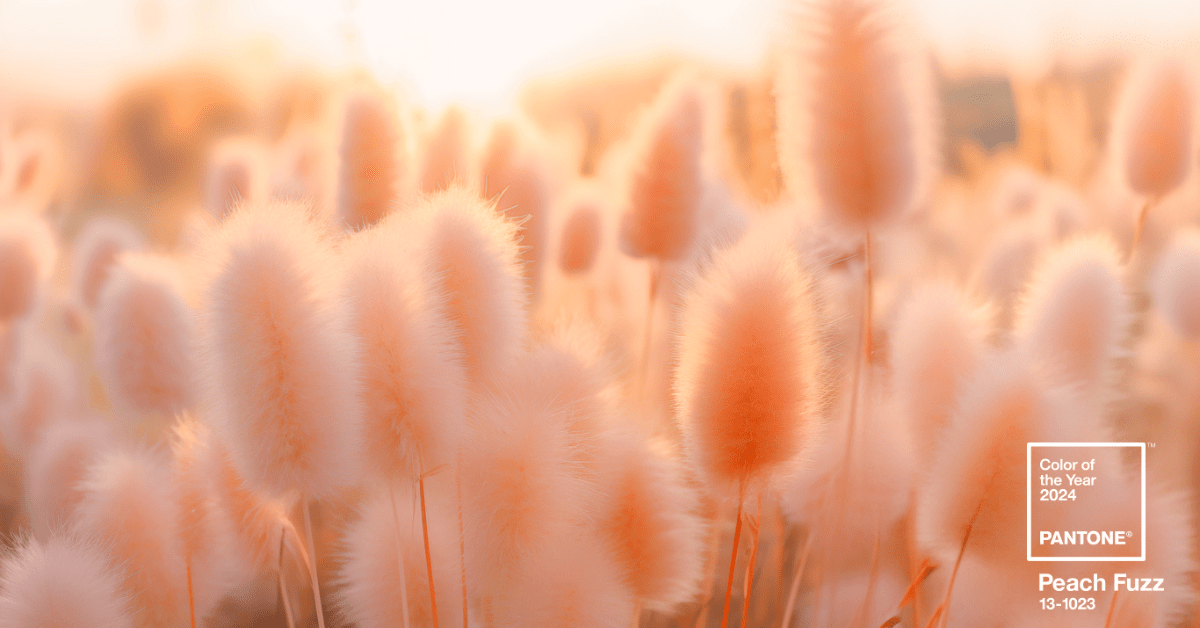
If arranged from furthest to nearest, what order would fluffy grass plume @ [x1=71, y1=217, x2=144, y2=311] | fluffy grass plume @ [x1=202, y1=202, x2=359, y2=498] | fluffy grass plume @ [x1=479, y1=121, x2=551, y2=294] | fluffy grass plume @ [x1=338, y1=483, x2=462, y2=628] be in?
1. fluffy grass plume @ [x1=71, y1=217, x2=144, y2=311]
2. fluffy grass plume @ [x1=479, y1=121, x2=551, y2=294]
3. fluffy grass plume @ [x1=338, y1=483, x2=462, y2=628]
4. fluffy grass plume @ [x1=202, y1=202, x2=359, y2=498]

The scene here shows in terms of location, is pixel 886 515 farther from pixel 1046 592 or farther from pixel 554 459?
pixel 554 459

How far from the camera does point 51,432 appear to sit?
0.95m

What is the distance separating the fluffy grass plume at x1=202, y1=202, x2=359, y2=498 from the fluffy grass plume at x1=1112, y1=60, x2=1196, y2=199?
1356 millimetres

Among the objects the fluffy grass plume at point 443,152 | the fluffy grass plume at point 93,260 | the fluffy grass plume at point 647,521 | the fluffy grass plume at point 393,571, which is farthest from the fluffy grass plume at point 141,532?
the fluffy grass plume at point 93,260

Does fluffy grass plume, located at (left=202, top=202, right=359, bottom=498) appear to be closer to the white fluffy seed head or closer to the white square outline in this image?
the white fluffy seed head

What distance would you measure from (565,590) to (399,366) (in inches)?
8.1

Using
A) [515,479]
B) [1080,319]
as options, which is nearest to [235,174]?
[515,479]

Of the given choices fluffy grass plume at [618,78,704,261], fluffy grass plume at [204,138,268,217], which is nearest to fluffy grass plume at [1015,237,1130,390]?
fluffy grass plume at [618,78,704,261]

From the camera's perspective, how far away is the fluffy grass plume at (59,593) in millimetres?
556

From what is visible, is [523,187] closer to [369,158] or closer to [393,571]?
[369,158]

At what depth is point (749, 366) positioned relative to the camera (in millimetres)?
546

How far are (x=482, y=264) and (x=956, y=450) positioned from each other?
1.34 ft

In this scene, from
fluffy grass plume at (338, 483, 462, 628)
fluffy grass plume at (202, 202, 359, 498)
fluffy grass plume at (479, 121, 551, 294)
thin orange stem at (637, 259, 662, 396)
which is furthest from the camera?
thin orange stem at (637, 259, 662, 396)

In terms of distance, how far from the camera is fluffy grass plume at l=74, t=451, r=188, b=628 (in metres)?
0.65
